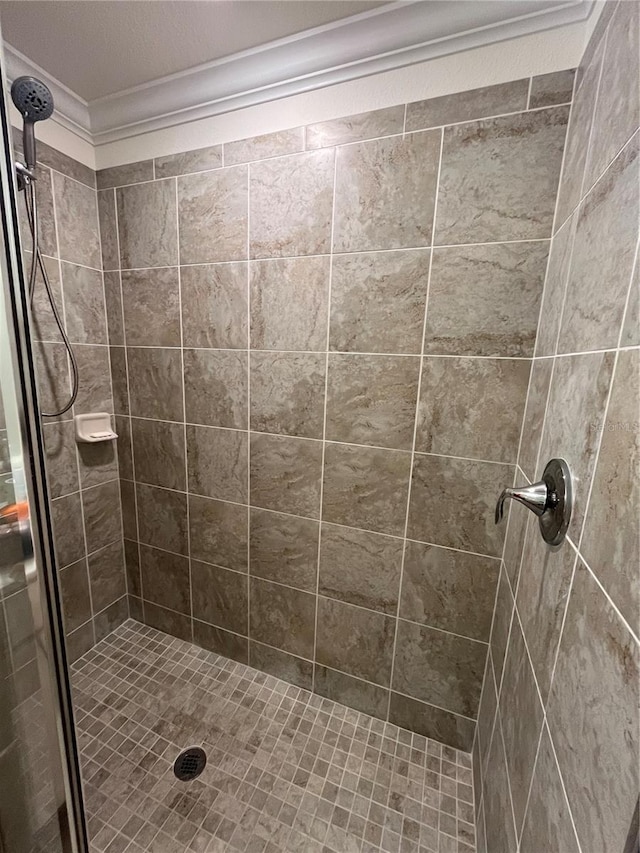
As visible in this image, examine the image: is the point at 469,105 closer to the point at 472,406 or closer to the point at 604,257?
the point at 604,257

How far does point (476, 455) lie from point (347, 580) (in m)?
0.63

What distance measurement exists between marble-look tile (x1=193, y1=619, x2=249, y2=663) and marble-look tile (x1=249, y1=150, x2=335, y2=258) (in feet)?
5.07

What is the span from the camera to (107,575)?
1.56 m

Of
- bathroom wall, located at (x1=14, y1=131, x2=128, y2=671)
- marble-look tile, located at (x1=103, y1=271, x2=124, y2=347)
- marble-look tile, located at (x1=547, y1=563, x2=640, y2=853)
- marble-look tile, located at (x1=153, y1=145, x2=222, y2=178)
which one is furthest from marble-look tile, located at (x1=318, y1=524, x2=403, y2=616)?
marble-look tile, located at (x1=153, y1=145, x2=222, y2=178)

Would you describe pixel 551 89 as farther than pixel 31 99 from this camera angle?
No

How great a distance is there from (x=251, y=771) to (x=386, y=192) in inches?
72.6

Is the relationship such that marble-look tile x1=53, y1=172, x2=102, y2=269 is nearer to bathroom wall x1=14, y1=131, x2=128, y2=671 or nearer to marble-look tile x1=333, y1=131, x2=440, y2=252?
bathroom wall x1=14, y1=131, x2=128, y2=671

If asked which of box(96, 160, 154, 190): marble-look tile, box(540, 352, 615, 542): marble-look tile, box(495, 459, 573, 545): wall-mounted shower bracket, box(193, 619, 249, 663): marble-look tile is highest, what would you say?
box(96, 160, 154, 190): marble-look tile

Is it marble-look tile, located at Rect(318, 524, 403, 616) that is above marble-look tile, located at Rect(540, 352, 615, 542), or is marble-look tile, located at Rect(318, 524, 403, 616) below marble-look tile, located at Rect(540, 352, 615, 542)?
below

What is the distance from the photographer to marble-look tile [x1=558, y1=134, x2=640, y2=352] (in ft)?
1.56

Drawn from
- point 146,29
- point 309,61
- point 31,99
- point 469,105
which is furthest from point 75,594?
point 469,105

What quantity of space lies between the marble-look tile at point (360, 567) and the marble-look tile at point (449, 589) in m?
0.04

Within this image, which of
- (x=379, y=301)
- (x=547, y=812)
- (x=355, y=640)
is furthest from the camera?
(x=355, y=640)

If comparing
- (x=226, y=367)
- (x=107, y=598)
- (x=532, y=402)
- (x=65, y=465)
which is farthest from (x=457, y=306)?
(x=107, y=598)
